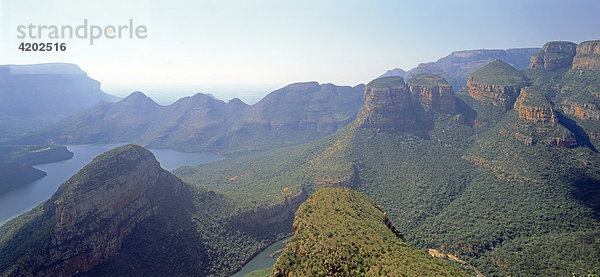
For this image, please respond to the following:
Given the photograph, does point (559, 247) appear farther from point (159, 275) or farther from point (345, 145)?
point (159, 275)

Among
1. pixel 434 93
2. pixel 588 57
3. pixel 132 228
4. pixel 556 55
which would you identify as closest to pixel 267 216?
pixel 132 228

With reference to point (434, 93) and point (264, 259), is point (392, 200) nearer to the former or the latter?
point (264, 259)

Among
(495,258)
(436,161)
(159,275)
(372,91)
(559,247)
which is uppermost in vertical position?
(372,91)

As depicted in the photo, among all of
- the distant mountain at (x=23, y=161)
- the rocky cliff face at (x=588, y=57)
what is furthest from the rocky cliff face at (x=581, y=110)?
the distant mountain at (x=23, y=161)

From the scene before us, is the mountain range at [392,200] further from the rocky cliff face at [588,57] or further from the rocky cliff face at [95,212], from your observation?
the rocky cliff face at [588,57]

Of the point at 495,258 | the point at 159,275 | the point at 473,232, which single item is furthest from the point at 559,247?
the point at 159,275

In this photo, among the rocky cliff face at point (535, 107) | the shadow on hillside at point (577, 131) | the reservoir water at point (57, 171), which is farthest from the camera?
the reservoir water at point (57, 171)

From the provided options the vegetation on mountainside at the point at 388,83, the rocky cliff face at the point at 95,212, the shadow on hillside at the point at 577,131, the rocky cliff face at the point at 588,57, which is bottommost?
the rocky cliff face at the point at 95,212
